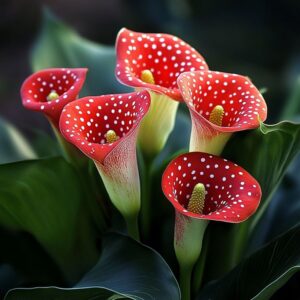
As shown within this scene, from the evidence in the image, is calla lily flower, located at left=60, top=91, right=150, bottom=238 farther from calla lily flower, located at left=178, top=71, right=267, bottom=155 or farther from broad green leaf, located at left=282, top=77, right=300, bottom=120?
broad green leaf, located at left=282, top=77, right=300, bottom=120

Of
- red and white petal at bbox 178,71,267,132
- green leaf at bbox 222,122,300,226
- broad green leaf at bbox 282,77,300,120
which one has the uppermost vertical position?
red and white petal at bbox 178,71,267,132

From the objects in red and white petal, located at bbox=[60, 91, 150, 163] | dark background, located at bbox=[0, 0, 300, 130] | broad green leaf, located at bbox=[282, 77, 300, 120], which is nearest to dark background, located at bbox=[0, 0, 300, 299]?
dark background, located at bbox=[0, 0, 300, 130]

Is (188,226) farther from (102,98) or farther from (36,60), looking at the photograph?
(36,60)

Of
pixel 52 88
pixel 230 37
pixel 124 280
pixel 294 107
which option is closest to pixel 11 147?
pixel 52 88

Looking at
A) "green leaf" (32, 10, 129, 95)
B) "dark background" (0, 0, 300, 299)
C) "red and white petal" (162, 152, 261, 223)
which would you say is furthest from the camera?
"dark background" (0, 0, 300, 299)

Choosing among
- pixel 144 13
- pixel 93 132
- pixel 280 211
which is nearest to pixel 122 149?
pixel 93 132

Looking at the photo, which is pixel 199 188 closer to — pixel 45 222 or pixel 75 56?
pixel 45 222
